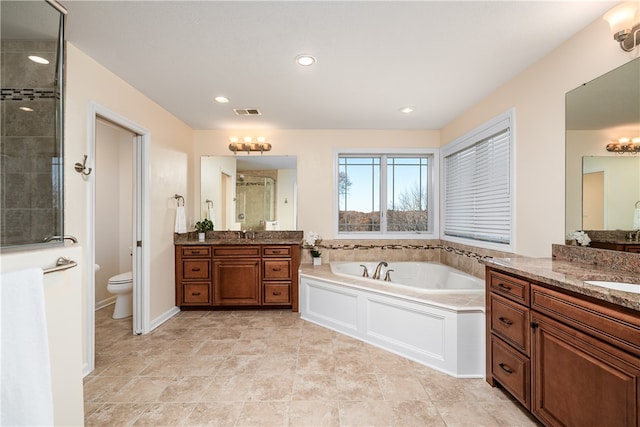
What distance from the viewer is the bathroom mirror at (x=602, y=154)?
155 centimetres

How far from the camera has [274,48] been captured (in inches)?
78.7

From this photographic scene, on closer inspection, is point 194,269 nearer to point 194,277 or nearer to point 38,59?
point 194,277

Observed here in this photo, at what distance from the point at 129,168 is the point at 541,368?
16.5ft

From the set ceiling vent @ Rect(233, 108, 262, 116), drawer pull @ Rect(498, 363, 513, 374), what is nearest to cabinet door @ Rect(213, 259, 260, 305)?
ceiling vent @ Rect(233, 108, 262, 116)

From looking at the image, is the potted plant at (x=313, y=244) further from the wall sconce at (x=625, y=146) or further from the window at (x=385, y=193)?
the wall sconce at (x=625, y=146)

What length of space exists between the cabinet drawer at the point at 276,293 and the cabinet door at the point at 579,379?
2551 mm

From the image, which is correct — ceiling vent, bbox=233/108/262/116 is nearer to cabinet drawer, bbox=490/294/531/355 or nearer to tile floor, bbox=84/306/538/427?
tile floor, bbox=84/306/538/427

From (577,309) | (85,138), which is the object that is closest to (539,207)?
(577,309)

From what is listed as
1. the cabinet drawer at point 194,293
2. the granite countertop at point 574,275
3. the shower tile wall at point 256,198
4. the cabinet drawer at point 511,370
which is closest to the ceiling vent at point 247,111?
the shower tile wall at point 256,198

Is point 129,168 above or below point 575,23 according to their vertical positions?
below

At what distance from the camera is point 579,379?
1263 millimetres

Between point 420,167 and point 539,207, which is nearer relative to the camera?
point 539,207

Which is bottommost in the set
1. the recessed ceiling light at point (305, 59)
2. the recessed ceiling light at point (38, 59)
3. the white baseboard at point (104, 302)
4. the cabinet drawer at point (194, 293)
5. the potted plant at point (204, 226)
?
the white baseboard at point (104, 302)

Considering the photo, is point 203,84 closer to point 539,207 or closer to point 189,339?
point 189,339
